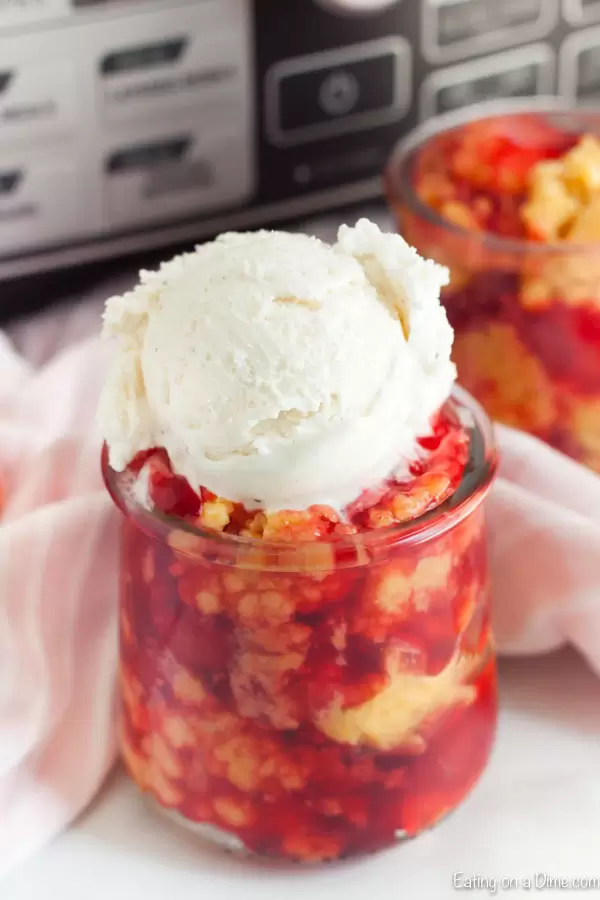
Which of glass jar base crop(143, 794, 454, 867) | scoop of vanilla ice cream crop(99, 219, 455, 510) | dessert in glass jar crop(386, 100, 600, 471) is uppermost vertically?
scoop of vanilla ice cream crop(99, 219, 455, 510)

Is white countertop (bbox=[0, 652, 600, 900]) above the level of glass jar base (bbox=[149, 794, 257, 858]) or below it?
below

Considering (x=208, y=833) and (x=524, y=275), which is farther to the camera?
(x=524, y=275)

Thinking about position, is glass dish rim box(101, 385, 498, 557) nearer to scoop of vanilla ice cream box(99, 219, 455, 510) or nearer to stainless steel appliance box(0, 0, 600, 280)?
scoop of vanilla ice cream box(99, 219, 455, 510)

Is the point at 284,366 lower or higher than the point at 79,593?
higher

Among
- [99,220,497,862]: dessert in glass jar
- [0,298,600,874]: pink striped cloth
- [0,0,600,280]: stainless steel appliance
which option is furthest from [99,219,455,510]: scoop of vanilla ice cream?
[0,0,600,280]: stainless steel appliance

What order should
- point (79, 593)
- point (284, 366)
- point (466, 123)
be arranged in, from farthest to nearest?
point (466, 123)
point (79, 593)
point (284, 366)

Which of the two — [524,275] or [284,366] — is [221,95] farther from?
[284,366]

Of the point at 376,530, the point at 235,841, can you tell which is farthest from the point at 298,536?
the point at 235,841
